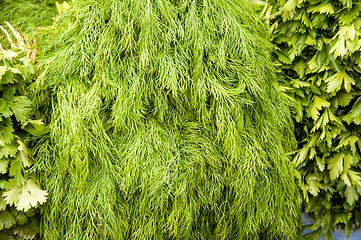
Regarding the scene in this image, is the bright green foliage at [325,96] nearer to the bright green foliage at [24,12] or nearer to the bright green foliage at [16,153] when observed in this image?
the bright green foliage at [16,153]

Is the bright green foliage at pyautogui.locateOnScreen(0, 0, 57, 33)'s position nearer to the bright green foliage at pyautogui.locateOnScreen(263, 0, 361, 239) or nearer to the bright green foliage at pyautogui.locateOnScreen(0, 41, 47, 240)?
the bright green foliage at pyautogui.locateOnScreen(0, 41, 47, 240)

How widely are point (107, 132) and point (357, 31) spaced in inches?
43.3

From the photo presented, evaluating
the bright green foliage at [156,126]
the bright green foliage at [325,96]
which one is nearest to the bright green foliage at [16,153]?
the bright green foliage at [156,126]

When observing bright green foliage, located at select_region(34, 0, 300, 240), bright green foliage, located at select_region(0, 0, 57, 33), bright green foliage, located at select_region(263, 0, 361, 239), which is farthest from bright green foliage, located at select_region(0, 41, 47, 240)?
bright green foliage, located at select_region(263, 0, 361, 239)

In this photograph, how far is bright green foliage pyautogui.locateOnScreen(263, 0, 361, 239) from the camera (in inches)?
58.9

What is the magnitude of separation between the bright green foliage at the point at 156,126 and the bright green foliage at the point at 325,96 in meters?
0.25

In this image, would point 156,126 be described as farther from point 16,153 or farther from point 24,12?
point 24,12

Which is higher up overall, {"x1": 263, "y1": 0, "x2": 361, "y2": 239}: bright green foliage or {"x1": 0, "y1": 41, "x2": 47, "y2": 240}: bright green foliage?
{"x1": 263, "y1": 0, "x2": 361, "y2": 239}: bright green foliage

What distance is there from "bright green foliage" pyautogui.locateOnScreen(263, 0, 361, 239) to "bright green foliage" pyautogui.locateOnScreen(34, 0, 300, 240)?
25 cm

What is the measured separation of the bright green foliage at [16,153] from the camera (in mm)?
1269

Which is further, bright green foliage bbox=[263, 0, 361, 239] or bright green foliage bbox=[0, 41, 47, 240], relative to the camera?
bright green foliage bbox=[263, 0, 361, 239]

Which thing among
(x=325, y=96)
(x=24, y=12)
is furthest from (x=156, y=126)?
(x=24, y=12)

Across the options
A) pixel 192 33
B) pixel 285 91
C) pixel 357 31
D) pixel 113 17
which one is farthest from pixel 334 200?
pixel 113 17

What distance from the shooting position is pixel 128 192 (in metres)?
1.34
